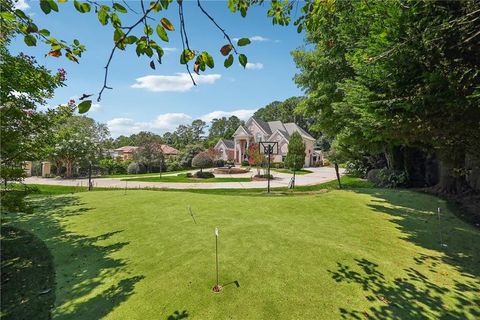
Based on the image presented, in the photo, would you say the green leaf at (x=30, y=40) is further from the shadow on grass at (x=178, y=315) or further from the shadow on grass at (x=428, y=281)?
the shadow on grass at (x=428, y=281)

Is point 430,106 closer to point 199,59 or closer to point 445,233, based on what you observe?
point 445,233

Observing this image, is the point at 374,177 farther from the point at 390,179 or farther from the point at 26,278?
the point at 26,278

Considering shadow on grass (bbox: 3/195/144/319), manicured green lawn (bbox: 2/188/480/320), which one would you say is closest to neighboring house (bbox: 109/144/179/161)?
shadow on grass (bbox: 3/195/144/319)

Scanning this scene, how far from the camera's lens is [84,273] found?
5.58 m

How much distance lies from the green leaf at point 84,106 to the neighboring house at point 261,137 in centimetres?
5285

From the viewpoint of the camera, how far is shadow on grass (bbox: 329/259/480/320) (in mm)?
4164

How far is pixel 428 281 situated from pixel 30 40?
7.15 m

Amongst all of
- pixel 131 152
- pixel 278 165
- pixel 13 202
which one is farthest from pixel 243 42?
pixel 131 152

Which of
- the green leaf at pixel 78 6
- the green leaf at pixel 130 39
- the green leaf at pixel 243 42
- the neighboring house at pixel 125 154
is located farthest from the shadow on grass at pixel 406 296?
the neighboring house at pixel 125 154

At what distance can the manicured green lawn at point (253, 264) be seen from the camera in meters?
4.29

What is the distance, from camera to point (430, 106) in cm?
705

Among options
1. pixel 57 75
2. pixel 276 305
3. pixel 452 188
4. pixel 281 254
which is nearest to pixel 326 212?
pixel 281 254

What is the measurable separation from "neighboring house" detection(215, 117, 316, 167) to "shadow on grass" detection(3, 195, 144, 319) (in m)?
48.0

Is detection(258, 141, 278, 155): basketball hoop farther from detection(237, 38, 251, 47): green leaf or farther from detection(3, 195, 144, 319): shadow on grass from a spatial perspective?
detection(237, 38, 251, 47): green leaf
